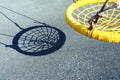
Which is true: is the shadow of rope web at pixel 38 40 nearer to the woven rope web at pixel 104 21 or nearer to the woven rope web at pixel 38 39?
the woven rope web at pixel 38 39

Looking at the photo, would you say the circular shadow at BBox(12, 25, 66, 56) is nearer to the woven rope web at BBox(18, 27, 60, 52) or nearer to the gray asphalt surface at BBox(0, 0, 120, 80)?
the woven rope web at BBox(18, 27, 60, 52)

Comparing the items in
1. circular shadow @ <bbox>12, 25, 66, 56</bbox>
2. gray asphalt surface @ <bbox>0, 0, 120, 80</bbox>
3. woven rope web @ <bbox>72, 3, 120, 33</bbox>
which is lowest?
gray asphalt surface @ <bbox>0, 0, 120, 80</bbox>

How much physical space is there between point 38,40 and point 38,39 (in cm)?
6

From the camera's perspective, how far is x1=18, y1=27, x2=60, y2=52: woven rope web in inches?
303

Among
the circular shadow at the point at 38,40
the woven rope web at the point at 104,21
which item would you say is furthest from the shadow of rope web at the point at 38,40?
the woven rope web at the point at 104,21

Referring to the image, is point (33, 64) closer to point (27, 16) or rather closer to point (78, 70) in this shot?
point (78, 70)

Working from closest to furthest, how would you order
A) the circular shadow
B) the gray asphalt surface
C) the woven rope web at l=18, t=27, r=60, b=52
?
the gray asphalt surface
the circular shadow
the woven rope web at l=18, t=27, r=60, b=52

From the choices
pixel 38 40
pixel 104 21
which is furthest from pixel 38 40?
pixel 104 21

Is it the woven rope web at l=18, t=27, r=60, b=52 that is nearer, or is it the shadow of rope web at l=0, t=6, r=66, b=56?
the shadow of rope web at l=0, t=6, r=66, b=56

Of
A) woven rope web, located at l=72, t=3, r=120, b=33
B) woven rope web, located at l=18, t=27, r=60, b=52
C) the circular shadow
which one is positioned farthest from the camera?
woven rope web, located at l=18, t=27, r=60, b=52

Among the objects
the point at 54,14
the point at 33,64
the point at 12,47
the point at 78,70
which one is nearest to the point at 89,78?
the point at 78,70

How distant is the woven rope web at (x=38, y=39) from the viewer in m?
7.70

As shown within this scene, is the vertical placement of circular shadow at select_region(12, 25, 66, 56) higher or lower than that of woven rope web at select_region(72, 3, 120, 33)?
lower

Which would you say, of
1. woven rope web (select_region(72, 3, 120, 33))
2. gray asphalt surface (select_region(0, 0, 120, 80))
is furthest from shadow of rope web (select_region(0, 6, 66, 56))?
woven rope web (select_region(72, 3, 120, 33))
